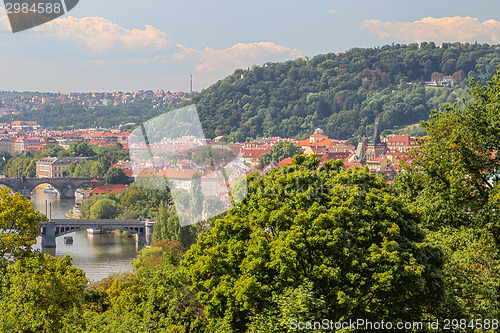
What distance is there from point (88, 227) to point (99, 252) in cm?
258

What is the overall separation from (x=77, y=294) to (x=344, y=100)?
82707mm

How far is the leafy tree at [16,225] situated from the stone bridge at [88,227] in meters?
20.6

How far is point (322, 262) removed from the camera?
7.54 metres

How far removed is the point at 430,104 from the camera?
87125 millimetres

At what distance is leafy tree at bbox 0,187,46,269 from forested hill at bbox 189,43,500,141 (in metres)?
67.8

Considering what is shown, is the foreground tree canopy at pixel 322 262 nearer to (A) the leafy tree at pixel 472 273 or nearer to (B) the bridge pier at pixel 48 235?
(A) the leafy tree at pixel 472 273

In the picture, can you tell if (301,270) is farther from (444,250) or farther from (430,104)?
(430,104)

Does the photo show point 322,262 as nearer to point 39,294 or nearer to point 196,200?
point 39,294

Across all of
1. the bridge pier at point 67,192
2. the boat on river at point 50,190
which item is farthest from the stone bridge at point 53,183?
the boat on river at point 50,190

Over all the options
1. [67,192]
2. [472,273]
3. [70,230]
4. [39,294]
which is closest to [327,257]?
[472,273]

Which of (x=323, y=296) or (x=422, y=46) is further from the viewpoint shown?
(x=422, y=46)

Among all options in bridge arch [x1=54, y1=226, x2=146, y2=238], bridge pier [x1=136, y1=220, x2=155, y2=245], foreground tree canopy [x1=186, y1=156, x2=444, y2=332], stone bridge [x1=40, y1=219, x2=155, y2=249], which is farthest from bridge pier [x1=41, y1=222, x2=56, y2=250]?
foreground tree canopy [x1=186, y1=156, x2=444, y2=332]

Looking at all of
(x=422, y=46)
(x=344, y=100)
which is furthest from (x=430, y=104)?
(x=422, y=46)

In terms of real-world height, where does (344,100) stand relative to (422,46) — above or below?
below
